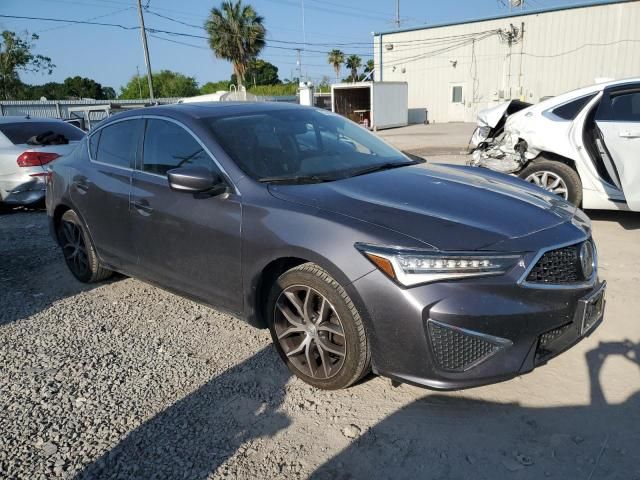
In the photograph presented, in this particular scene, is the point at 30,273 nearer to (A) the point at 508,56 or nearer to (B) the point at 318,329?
(B) the point at 318,329

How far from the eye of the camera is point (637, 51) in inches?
1098

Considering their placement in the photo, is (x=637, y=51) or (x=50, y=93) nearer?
(x=637, y=51)

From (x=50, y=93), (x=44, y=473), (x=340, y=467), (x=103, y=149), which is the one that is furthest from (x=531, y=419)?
(x=50, y=93)

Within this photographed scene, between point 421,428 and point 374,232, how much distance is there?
100 cm

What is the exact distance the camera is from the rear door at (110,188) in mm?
3945

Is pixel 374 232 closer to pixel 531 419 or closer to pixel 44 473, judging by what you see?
pixel 531 419

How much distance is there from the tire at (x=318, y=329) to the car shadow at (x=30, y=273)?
2514mm

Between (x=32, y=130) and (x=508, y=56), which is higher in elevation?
(x=508, y=56)

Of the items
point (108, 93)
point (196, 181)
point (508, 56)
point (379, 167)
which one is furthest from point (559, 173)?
point (108, 93)

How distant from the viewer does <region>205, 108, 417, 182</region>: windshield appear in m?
3.28

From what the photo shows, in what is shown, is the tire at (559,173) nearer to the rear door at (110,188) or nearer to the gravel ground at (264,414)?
the gravel ground at (264,414)

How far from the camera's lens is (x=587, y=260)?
2.73 meters

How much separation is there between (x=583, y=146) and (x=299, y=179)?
13.6ft

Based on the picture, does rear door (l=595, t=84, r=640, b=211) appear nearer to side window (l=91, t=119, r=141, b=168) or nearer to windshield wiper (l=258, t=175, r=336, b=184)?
windshield wiper (l=258, t=175, r=336, b=184)
